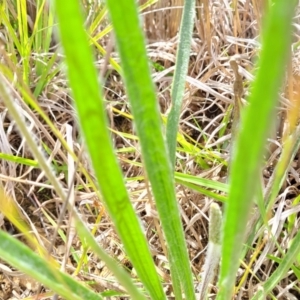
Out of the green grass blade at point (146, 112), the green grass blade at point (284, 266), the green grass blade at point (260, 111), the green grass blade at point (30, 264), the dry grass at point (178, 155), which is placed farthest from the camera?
the dry grass at point (178, 155)

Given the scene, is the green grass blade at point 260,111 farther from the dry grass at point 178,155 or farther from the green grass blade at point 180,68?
the dry grass at point 178,155

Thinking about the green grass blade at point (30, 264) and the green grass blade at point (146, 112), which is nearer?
the green grass blade at point (146, 112)

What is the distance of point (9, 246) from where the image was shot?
0.41 m

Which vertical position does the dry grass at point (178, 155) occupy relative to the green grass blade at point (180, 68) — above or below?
below

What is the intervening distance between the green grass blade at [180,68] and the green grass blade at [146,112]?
14 centimetres

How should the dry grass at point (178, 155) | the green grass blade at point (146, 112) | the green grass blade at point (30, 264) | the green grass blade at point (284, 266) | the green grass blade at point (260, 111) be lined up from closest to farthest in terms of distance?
the green grass blade at point (260, 111) → the green grass blade at point (146, 112) → the green grass blade at point (30, 264) → the green grass blade at point (284, 266) → the dry grass at point (178, 155)

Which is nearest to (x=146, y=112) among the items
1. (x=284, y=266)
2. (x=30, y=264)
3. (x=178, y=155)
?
(x=30, y=264)

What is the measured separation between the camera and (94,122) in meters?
0.29

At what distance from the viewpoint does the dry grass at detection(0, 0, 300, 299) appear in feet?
2.49

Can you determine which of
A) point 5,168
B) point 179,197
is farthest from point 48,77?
point 179,197

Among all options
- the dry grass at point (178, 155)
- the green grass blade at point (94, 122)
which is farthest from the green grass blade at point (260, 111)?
the dry grass at point (178, 155)

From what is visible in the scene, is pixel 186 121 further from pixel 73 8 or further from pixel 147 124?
pixel 73 8

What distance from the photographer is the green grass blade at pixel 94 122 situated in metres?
0.24

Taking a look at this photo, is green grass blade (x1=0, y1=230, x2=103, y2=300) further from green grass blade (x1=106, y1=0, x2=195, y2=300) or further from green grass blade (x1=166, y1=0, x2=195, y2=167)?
green grass blade (x1=166, y1=0, x2=195, y2=167)
